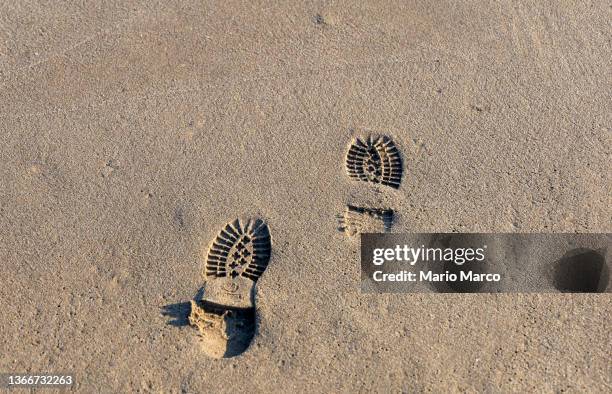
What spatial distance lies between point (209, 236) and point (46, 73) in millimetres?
1951

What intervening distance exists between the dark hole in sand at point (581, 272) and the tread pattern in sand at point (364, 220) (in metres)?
1.28

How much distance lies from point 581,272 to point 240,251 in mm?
2482

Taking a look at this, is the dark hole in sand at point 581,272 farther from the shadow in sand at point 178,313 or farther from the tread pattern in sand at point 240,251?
the shadow in sand at point 178,313

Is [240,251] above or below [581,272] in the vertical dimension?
above

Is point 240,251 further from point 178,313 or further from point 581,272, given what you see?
point 581,272

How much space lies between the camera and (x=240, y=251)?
3797mm

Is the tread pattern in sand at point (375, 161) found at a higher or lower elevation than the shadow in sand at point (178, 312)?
higher

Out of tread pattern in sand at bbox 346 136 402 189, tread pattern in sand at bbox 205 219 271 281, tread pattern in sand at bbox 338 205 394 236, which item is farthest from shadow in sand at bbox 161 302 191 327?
tread pattern in sand at bbox 346 136 402 189

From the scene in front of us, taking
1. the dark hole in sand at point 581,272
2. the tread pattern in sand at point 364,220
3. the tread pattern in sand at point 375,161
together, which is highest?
the tread pattern in sand at point 375,161

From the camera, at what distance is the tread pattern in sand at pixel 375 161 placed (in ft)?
13.1

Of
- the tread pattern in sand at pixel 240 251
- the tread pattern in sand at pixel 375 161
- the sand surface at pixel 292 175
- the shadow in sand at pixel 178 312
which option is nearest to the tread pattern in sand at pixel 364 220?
the sand surface at pixel 292 175

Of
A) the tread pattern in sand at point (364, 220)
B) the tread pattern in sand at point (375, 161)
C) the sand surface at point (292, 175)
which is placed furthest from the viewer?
the tread pattern in sand at point (375, 161)

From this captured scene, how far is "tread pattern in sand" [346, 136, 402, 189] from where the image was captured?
398 cm

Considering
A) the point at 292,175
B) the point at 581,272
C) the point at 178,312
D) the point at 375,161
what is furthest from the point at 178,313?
the point at 581,272
